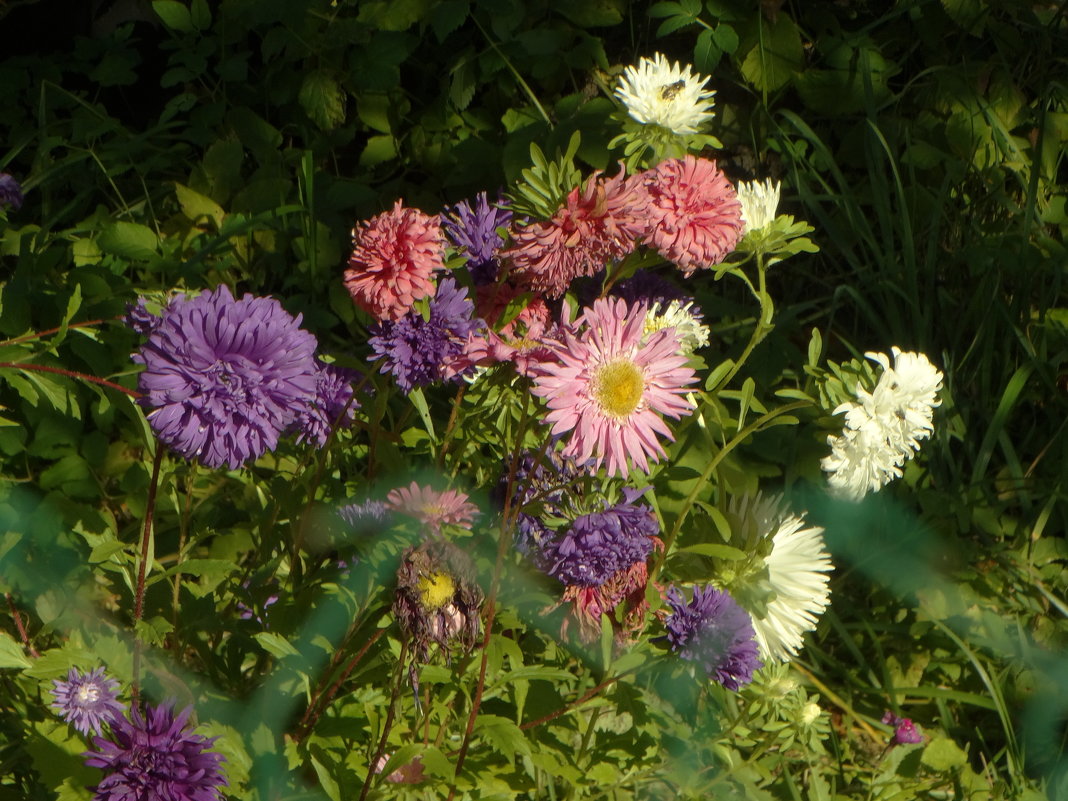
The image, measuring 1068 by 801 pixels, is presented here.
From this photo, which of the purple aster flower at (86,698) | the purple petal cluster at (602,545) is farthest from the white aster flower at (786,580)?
the purple aster flower at (86,698)

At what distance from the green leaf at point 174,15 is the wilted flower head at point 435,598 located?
1642 millimetres

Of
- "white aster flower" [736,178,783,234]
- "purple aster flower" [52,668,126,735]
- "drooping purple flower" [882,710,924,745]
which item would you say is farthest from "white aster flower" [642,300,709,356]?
"purple aster flower" [52,668,126,735]

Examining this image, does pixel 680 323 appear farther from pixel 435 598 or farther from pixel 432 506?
pixel 435 598

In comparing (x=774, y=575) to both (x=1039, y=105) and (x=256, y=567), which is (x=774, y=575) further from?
(x=1039, y=105)

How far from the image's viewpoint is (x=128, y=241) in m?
2.15

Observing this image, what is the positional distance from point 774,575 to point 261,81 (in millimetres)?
1649

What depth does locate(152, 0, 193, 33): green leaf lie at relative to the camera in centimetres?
231

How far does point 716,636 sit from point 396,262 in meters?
0.58

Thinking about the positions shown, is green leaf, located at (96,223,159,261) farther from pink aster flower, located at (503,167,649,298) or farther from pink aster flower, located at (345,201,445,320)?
pink aster flower, located at (503,167,649,298)

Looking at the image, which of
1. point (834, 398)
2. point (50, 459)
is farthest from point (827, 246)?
point (50, 459)

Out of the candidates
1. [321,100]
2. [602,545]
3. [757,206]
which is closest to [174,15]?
[321,100]

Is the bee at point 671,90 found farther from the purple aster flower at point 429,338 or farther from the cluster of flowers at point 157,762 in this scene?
the cluster of flowers at point 157,762

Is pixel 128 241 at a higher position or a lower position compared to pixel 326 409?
higher

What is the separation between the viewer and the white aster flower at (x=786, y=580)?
1.46 metres
